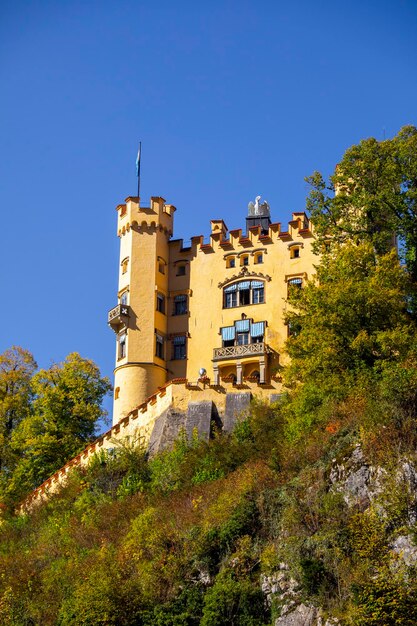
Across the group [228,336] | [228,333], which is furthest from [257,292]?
[228,336]

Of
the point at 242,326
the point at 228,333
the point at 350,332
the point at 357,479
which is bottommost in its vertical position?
the point at 357,479

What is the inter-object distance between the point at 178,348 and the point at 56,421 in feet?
23.6

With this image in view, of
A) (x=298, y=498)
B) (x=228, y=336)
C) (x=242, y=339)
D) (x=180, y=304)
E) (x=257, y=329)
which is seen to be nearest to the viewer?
(x=298, y=498)

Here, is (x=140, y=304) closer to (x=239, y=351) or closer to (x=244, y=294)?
(x=244, y=294)

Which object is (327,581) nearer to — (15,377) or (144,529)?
(144,529)

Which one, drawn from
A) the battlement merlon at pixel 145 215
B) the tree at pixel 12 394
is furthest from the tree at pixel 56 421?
the battlement merlon at pixel 145 215

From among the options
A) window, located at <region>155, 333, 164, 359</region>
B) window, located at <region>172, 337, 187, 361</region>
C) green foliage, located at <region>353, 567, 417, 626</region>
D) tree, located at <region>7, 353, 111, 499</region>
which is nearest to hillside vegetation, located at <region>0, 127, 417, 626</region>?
green foliage, located at <region>353, 567, 417, 626</region>

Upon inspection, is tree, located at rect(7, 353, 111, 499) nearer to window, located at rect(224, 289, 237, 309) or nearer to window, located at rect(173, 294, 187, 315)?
window, located at rect(173, 294, 187, 315)

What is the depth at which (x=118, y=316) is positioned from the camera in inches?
2217

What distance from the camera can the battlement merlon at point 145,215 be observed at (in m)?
58.8

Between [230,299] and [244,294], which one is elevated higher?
[244,294]

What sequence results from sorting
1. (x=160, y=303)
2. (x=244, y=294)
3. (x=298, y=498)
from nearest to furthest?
(x=298, y=498), (x=244, y=294), (x=160, y=303)

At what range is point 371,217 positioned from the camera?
160ft

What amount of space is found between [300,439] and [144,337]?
57.9 ft
